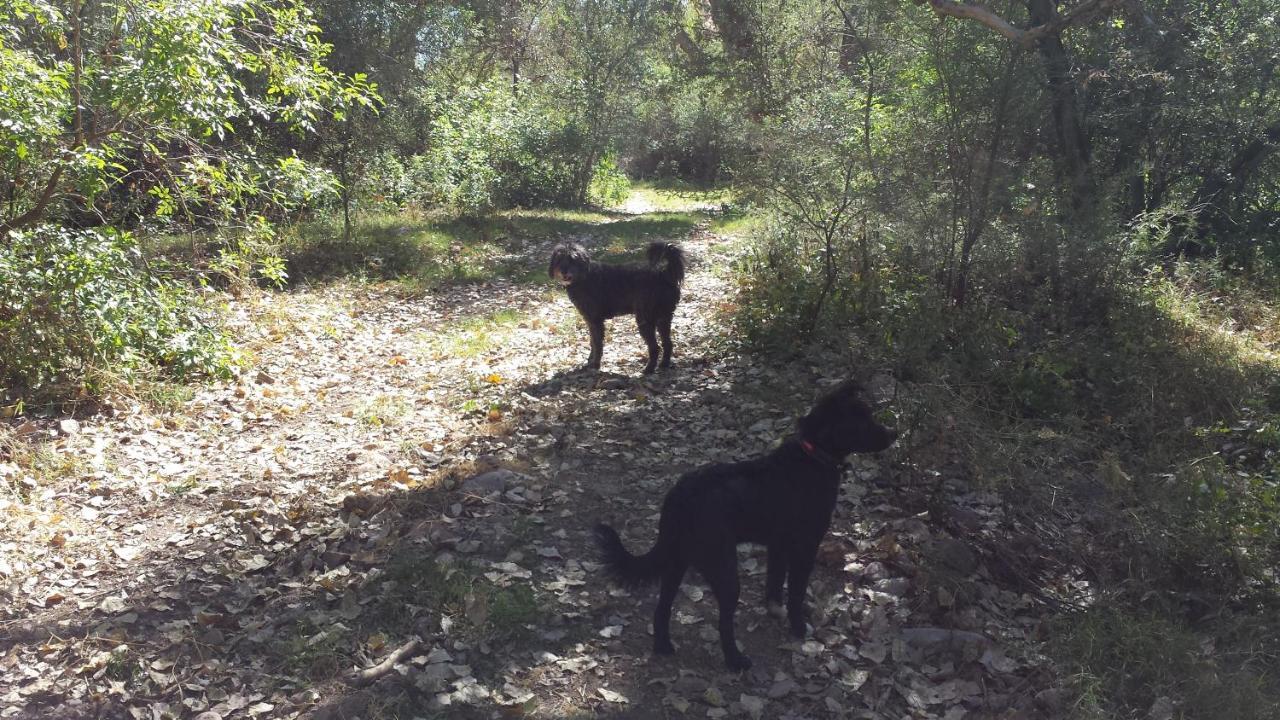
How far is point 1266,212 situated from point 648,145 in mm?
18100

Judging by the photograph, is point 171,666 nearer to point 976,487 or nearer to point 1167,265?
point 976,487

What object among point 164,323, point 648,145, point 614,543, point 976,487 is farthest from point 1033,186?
point 648,145

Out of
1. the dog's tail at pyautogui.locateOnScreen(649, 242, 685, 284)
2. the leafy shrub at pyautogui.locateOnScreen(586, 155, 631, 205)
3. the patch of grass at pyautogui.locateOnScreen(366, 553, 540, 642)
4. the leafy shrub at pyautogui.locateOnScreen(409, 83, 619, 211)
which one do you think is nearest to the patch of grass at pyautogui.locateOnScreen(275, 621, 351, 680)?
the patch of grass at pyautogui.locateOnScreen(366, 553, 540, 642)

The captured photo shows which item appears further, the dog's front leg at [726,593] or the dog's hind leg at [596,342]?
the dog's hind leg at [596,342]

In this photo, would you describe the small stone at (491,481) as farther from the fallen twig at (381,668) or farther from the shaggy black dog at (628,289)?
the shaggy black dog at (628,289)

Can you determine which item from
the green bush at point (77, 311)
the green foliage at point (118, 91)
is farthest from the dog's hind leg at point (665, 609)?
the green foliage at point (118, 91)

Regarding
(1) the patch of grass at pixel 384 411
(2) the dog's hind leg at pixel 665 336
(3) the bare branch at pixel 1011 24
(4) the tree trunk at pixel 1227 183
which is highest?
(3) the bare branch at pixel 1011 24

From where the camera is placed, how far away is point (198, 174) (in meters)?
9.02

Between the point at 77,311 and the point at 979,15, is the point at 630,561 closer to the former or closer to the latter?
the point at 77,311

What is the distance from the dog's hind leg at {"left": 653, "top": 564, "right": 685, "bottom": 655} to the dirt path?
4.3 inches

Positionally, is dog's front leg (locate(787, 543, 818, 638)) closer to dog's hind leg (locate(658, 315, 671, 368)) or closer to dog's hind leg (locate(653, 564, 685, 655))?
dog's hind leg (locate(653, 564, 685, 655))

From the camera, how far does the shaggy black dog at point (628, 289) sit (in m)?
8.66

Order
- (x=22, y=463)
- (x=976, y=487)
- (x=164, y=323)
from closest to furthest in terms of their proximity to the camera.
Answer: (x=976, y=487) < (x=22, y=463) < (x=164, y=323)

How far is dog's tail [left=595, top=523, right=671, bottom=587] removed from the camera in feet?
14.1
